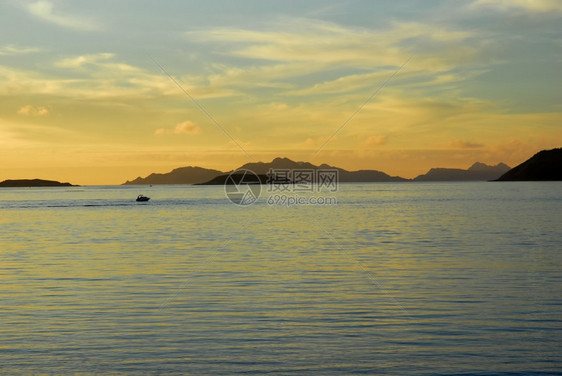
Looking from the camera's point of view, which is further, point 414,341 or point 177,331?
point 177,331

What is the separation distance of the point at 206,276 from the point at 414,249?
21.8m

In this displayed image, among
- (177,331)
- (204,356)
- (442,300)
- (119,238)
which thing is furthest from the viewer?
(119,238)

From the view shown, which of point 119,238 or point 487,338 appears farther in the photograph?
point 119,238

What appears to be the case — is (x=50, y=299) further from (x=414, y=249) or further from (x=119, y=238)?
(x=119, y=238)

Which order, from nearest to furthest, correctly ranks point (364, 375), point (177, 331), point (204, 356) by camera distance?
point (364, 375), point (204, 356), point (177, 331)

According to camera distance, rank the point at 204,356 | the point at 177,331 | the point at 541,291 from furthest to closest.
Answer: the point at 541,291 → the point at 177,331 → the point at 204,356

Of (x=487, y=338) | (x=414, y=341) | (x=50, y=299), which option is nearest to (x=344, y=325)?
(x=414, y=341)

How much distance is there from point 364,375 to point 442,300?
41.3 ft

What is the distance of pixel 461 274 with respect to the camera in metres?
39.1

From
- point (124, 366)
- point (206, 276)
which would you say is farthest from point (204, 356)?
point (206, 276)

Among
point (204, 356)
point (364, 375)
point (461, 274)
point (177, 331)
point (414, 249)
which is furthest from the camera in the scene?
point (414, 249)

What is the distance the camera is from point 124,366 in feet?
66.1

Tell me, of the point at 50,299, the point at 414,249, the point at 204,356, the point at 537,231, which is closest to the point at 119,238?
the point at 414,249

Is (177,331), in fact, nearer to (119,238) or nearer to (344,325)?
(344,325)
